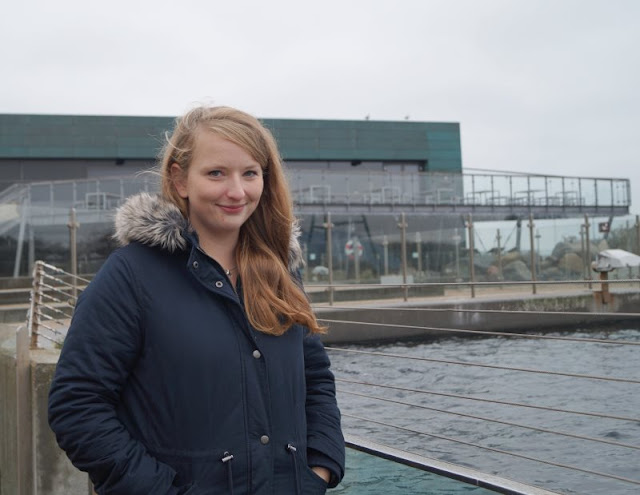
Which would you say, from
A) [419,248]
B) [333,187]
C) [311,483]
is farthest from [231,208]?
[333,187]

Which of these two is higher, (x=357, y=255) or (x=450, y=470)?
(x=357, y=255)

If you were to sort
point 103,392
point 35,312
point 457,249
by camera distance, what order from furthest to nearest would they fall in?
point 457,249, point 35,312, point 103,392

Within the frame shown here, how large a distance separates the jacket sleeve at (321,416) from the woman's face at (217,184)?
41cm

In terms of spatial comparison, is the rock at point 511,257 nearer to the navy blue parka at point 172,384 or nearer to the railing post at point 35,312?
the railing post at point 35,312

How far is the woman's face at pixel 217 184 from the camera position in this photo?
1.89m

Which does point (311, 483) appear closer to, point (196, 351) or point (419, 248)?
point (196, 351)

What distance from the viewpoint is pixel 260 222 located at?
2.08 meters

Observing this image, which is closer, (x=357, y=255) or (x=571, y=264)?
(x=357, y=255)

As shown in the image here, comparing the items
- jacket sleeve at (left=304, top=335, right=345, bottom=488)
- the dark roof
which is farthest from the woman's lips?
the dark roof

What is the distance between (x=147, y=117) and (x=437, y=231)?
20579 mm

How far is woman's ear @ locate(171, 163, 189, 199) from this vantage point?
195cm

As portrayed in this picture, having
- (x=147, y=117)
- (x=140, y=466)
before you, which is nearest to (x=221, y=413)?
(x=140, y=466)

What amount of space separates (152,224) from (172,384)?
1.28ft

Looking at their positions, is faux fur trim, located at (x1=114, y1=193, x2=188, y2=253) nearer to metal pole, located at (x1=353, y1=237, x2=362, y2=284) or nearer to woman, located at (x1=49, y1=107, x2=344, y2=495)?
woman, located at (x1=49, y1=107, x2=344, y2=495)
